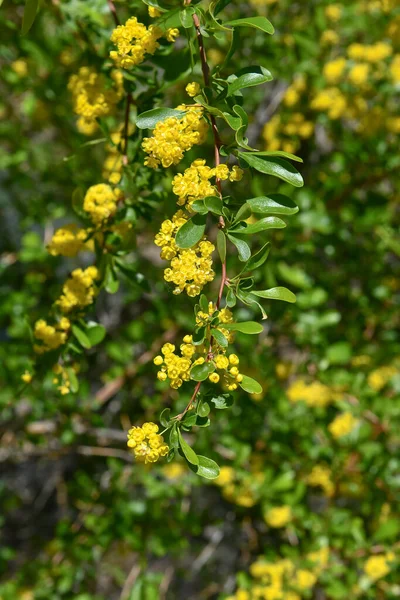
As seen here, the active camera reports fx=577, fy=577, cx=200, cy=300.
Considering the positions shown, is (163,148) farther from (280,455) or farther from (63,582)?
(63,582)

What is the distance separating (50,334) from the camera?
132 cm

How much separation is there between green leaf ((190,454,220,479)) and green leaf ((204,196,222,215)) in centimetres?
41

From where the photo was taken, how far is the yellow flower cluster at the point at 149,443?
0.97m

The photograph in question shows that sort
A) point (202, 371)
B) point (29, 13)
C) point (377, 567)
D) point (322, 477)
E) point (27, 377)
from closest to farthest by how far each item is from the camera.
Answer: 1. point (202, 371)
2. point (29, 13)
3. point (27, 377)
4. point (377, 567)
5. point (322, 477)

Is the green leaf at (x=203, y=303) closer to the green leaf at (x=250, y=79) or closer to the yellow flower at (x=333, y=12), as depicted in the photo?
the green leaf at (x=250, y=79)

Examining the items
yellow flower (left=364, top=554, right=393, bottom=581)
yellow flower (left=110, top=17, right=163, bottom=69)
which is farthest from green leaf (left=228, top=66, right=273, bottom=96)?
yellow flower (left=364, top=554, right=393, bottom=581)

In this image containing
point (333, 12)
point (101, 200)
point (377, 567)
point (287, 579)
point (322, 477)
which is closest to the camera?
point (101, 200)

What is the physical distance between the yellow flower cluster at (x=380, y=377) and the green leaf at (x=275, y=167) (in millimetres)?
1632

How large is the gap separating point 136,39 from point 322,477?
5.94 ft

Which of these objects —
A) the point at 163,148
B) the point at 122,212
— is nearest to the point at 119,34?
the point at 163,148

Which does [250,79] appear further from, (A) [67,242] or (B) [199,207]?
(A) [67,242]

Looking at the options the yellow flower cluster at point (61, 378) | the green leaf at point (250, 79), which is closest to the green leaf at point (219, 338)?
the green leaf at point (250, 79)

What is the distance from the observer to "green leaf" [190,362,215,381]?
93 centimetres

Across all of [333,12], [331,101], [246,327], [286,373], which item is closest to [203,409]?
[246,327]
